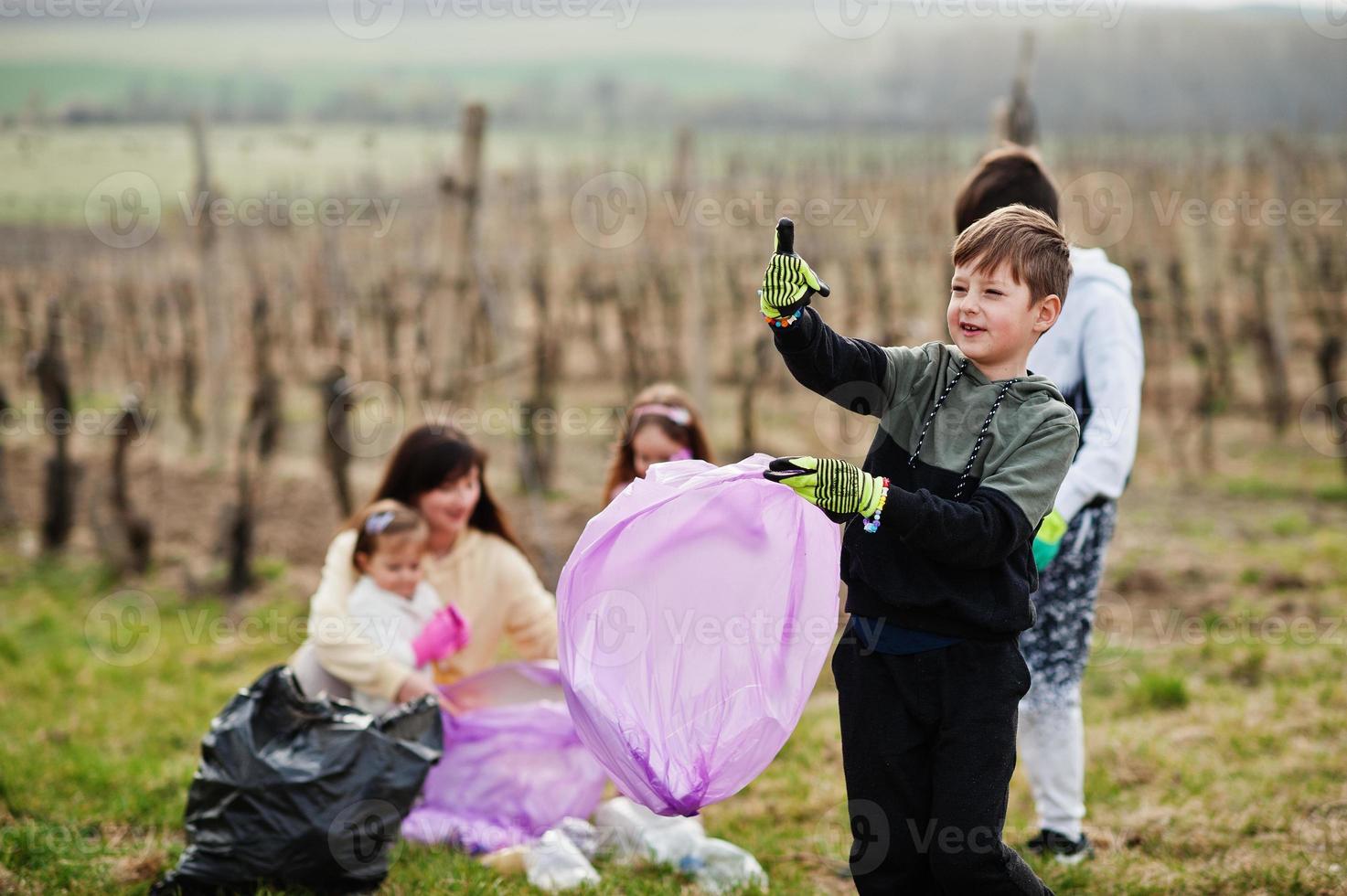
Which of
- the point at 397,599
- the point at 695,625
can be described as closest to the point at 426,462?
the point at 397,599

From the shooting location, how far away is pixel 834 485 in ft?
6.52

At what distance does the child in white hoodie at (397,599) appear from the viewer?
344 cm

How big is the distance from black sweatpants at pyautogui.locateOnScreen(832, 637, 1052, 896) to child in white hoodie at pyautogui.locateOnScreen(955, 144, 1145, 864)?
80 centimetres

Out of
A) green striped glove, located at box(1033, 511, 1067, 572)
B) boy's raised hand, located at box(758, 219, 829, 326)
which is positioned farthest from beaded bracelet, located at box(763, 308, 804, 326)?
green striped glove, located at box(1033, 511, 1067, 572)

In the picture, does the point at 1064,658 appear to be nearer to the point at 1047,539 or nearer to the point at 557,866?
the point at 1047,539

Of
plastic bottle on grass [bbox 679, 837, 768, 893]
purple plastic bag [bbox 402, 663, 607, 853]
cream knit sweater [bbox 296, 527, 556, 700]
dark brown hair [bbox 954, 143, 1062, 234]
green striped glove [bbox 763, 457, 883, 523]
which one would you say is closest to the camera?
green striped glove [bbox 763, 457, 883, 523]

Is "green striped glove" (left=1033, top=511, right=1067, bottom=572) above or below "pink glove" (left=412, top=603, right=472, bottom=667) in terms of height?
above

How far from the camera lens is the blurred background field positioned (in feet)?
12.0

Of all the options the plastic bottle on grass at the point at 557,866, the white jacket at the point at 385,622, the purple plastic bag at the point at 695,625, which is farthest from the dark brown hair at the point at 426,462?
the purple plastic bag at the point at 695,625

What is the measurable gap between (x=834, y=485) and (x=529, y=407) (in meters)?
6.53

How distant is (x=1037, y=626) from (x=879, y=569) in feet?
3.62

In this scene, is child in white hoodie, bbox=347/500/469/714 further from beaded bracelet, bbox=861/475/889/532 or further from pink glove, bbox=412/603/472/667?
beaded bracelet, bbox=861/475/889/532

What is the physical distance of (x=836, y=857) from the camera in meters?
3.25

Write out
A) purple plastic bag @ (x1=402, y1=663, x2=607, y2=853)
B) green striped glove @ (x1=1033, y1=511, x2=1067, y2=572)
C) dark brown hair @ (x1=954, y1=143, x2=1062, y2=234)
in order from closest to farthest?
green striped glove @ (x1=1033, y1=511, x2=1067, y2=572) → dark brown hair @ (x1=954, y1=143, x2=1062, y2=234) → purple plastic bag @ (x1=402, y1=663, x2=607, y2=853)
